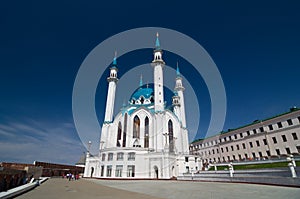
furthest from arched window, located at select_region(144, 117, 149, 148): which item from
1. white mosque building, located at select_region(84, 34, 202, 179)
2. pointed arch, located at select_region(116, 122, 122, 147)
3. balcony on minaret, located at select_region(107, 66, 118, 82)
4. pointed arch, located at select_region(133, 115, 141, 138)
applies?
balcony on minaret, located at select_region(107, 66, 118, 82)

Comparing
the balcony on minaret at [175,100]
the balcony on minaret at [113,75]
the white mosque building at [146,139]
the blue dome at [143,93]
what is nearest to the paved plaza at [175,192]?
the white mosque building at [146,139]

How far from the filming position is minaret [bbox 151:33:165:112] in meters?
38.7

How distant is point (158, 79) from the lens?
41.7 m

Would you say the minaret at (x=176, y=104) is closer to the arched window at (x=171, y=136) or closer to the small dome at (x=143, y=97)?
the arched window at (x=171, y=136)

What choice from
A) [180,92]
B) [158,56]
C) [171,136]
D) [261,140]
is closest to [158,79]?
[158,56]

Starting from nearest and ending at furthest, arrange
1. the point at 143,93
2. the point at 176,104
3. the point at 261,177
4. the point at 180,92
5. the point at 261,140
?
1. the point at 261,177
2. the point at 261,140
3. the point at 176,104
4. the point at 180,92
5. the point at 143,93

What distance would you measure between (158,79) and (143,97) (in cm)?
1116

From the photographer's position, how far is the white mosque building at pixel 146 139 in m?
31.0

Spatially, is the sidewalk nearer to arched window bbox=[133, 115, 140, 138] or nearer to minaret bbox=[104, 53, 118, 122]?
arched window bbox=[133, 115, 140, 138]

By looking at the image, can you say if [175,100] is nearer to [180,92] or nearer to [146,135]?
[180,92]

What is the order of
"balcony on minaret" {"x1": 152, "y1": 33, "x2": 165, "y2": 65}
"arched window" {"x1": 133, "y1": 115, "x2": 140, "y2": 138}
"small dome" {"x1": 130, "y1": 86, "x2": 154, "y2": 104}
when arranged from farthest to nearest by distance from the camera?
"small dome" {"x1": 130, "y1": 86, "x2": 154, "y2": 104}
"balcony on minaret" {"x1": 152, "y1": 33, "x2": 165, "y2": 65}
"arched window" {"x1": 133, "y1": 115, "x2": 140, "y2": 138}

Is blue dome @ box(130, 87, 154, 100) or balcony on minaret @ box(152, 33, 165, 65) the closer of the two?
balcony on minaret @ box(152, 33, 165, 65)

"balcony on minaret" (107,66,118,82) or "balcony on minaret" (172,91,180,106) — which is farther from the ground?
"balcony on minaret" (107,66,118,82)

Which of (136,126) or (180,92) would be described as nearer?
(136,126)
